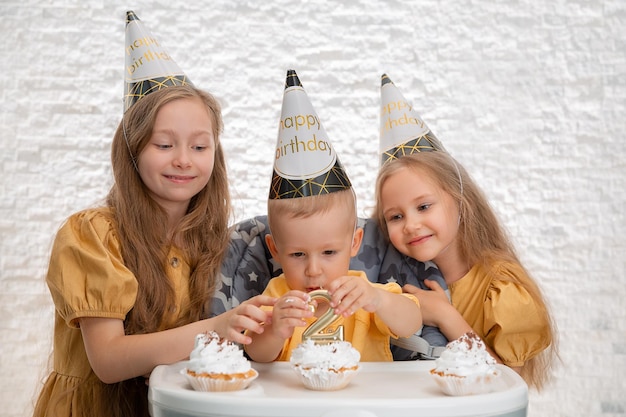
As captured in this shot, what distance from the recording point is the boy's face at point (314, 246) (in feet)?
4.06

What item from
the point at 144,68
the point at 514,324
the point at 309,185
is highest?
the point at 144,68

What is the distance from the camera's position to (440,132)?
236cm

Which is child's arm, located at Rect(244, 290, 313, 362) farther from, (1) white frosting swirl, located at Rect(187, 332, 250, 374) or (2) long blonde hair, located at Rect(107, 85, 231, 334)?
(2) long blonde hair, located at Rect(107, 85, 231, 334)

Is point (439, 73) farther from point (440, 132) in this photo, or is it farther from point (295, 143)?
point (295, 143)

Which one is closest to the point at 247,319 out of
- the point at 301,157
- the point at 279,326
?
the point at 279,326

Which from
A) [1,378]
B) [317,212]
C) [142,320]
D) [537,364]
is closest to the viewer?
[317,212]

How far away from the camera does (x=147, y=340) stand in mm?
1246

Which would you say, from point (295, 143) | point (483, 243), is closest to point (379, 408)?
point (295, 143)

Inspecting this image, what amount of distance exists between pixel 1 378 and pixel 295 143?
143cm

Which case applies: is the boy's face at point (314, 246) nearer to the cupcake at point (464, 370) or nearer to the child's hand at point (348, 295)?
the child's hand at point (348, 295)

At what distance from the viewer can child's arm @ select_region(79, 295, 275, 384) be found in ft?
3.83

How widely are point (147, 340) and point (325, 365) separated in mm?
307

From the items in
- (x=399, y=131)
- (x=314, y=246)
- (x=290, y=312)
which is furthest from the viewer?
(x=399, y=131)

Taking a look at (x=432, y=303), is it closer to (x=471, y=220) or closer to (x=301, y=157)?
(x=471, y=220)
